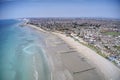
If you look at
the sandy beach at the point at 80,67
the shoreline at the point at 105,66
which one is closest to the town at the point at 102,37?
the shoreline at the point at 105,66

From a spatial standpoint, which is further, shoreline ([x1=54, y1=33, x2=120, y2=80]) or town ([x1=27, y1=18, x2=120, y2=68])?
town ([x1=27, y1=18, x2=120, y2=68])

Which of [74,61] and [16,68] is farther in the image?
[74,61]

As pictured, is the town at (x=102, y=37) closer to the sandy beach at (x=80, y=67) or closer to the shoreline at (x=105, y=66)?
the shoreline at (x=105, y=66)

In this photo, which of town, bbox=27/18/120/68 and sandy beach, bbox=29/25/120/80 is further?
town, bbox=27/18/120/68

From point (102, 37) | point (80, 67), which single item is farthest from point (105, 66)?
point (102, 37)

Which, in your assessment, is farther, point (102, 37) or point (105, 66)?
point (102, 37)

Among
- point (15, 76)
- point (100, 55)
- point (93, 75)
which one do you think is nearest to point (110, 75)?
point (93, 75)

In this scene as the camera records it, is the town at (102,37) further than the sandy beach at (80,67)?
Yes

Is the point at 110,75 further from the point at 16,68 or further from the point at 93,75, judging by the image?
the point at 16,68

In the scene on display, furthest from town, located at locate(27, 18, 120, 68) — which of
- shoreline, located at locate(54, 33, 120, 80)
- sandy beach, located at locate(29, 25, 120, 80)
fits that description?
sandy beach, located at locate(29, 25, 120, 80)

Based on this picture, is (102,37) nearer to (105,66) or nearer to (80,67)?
(105,66)

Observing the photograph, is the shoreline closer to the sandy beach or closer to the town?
the sandy beach
